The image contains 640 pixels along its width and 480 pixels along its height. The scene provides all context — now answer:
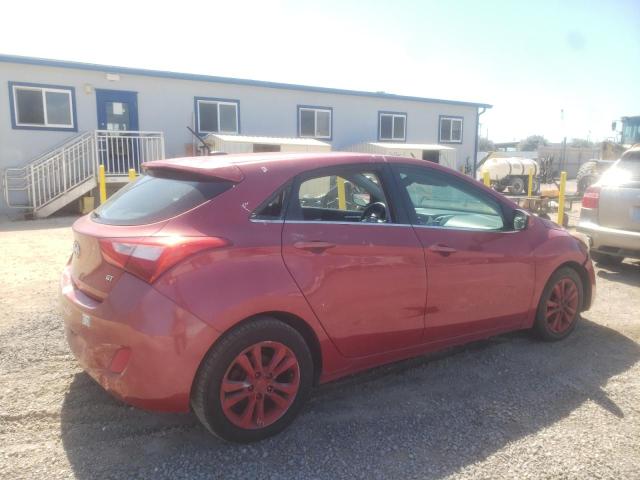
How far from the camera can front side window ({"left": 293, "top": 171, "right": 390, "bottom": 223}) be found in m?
3.13

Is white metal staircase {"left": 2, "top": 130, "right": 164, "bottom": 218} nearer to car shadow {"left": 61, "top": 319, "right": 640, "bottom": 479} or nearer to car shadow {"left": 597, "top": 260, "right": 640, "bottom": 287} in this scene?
car shadow {"left": 61, "top": 319, "right": 640, "bottom": 479}

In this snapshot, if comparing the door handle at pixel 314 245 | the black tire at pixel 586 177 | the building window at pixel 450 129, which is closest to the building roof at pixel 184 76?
the building window at pixel 450 129

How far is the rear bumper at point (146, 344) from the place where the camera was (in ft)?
7.93

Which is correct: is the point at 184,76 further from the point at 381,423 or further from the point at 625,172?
the point at 381,423

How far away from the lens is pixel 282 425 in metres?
2.83

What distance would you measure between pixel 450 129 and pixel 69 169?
50.9 feet

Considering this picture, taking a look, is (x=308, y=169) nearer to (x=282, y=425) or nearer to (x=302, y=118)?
(x=282, y=425)

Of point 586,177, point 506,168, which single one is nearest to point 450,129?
point 506,168

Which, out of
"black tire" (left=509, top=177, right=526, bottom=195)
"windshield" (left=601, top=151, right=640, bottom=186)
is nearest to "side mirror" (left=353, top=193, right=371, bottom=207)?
"windshield" (left=601, top=151, right=640, bottom=186)

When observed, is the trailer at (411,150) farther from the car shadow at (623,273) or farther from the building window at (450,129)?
the car shadow at (623,273)

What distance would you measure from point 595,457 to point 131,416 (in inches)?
102

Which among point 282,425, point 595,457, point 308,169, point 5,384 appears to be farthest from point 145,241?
point 595,457

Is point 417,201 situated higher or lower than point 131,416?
higher

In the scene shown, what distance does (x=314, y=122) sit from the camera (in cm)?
1809
